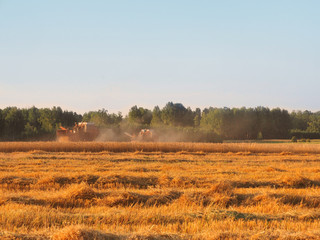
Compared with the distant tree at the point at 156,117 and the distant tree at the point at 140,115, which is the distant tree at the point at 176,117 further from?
the distant tree at the point at 140,115

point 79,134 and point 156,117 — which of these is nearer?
point 79,134

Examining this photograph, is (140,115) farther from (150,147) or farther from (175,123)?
(150,147)

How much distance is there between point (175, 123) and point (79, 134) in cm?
7267

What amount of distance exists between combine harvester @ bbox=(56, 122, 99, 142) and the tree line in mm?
15481

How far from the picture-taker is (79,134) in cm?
4481

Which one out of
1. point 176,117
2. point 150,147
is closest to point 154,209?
point 150,147

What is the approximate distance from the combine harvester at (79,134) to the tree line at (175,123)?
609 inches

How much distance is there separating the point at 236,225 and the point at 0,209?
5260 mm

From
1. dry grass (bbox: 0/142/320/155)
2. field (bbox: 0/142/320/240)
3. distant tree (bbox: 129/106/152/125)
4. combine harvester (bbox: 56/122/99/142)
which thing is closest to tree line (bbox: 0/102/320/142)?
distant tree (bbox: 129/106/152/125)

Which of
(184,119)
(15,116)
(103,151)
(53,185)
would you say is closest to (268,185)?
(53,185)

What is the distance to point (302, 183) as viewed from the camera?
14664mm

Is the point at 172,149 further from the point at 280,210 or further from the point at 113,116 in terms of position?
the point at 113,116

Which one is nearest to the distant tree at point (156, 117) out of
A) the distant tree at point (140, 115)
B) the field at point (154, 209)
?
the distant tree at point (140, 115)

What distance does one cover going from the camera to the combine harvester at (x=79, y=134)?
4469 centimetres
